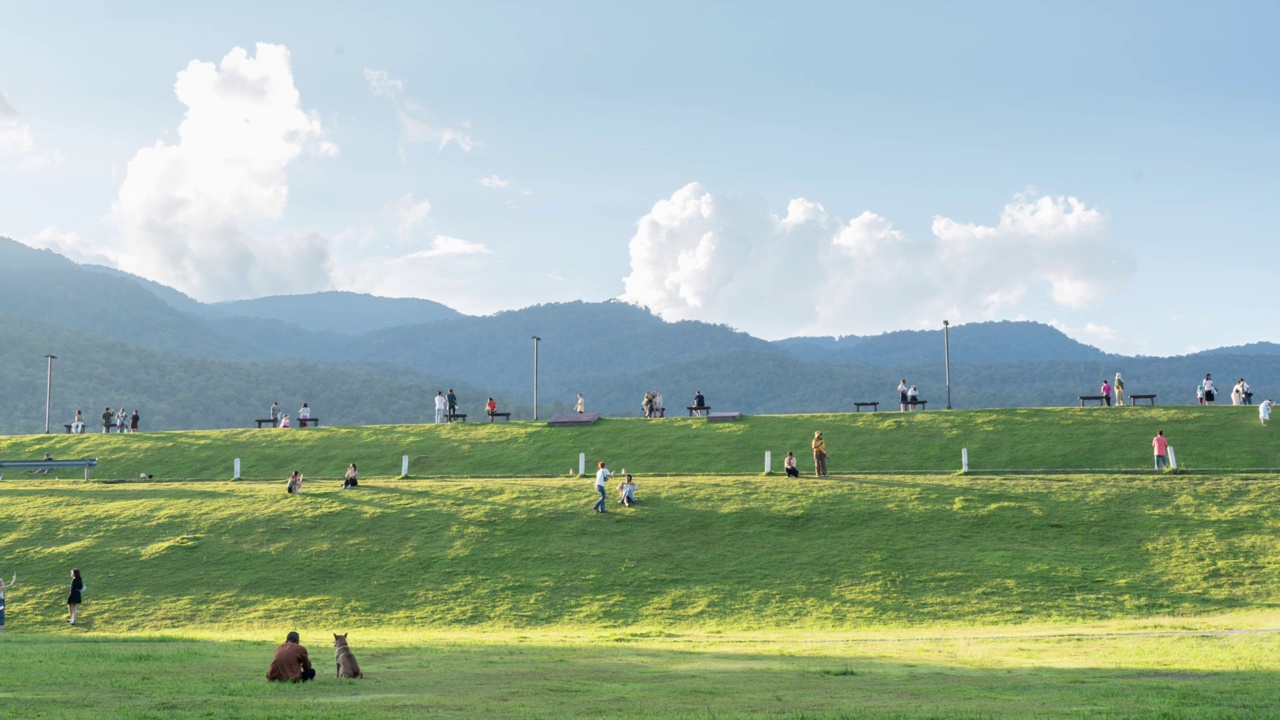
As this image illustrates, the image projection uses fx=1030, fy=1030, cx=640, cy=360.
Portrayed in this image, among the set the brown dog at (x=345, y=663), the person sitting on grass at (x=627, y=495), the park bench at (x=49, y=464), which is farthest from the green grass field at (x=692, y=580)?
the park bench at (x=49, y=464)

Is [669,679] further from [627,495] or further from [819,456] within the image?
[819,456]

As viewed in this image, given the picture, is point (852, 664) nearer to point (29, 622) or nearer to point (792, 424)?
point (29, 622)

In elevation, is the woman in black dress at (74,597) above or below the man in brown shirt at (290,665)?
below

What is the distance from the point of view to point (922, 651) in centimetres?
2453

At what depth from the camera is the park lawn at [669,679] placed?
15.7 meters

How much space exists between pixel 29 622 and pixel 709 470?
33024mm

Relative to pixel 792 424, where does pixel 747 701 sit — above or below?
below

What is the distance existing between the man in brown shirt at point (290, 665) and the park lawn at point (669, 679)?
31cm

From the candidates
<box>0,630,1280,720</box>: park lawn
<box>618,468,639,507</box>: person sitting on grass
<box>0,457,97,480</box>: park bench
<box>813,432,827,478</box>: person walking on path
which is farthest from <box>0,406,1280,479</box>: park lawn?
<box>0,630,1280,720</box>: park lawn

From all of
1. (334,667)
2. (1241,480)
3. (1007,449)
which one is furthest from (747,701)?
(1007,449)

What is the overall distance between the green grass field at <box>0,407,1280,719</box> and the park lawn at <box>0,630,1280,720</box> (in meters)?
0.13

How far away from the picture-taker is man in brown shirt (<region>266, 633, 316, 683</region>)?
18688mm

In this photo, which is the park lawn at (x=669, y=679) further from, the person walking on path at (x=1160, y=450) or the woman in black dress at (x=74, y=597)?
the person walking on path at (x=1160, y=450)

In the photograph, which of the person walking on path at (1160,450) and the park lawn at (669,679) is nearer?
the park lawn at (669,679)
